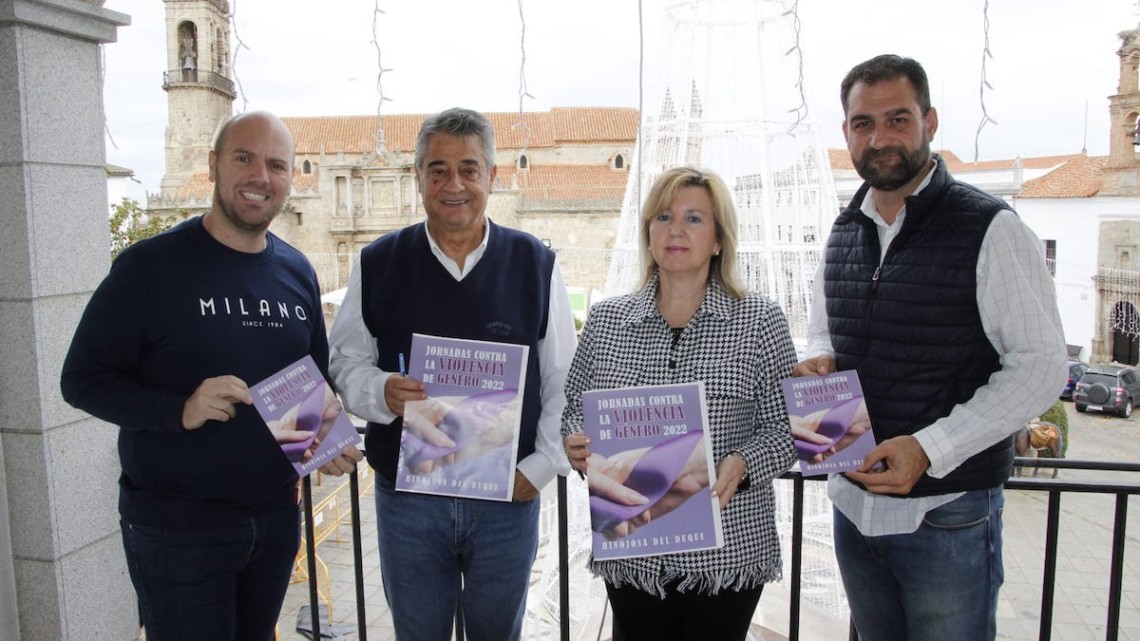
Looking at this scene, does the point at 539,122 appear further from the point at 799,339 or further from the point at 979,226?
the point at 979,226

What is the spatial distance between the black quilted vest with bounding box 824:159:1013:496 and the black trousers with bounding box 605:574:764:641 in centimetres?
41

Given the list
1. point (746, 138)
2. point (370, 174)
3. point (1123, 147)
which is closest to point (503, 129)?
point (370, 174)

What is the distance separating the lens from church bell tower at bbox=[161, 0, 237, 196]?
26.7 m

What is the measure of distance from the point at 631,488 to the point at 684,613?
272mm

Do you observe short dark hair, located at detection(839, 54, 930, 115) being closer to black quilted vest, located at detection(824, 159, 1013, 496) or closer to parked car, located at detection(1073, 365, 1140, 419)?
black quilted vest, located at detection(824, 159, 1013, 496)

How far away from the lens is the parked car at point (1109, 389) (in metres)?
15.2

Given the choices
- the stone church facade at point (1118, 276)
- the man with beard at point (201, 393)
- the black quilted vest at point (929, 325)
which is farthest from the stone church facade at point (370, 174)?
the black quilted vest at point (929, 325)

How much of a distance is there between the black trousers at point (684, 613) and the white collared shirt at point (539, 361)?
1.02 feet

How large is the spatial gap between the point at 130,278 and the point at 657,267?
107 centimetres

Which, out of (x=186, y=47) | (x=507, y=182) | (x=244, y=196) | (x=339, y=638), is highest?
(x=186, y=47)

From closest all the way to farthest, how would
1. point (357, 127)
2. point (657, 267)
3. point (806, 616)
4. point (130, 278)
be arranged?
point (130, 278) < point (657, 267) < point (806, 616) < point (357, 127)

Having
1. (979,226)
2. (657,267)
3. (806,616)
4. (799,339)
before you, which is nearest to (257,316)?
(657,267)

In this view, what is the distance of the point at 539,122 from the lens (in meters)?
30.3

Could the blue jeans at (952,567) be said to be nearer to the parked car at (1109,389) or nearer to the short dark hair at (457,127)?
the short dark hair at (457,127)
